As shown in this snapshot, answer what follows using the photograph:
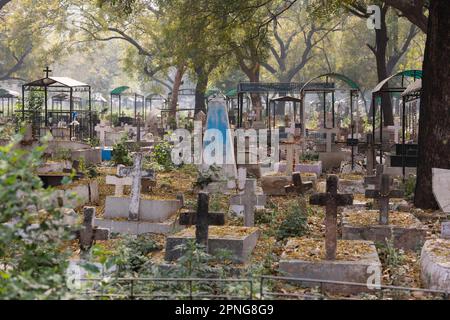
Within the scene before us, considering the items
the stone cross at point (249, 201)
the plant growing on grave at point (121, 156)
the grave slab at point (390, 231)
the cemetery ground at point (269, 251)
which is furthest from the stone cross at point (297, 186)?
the plant growing on grave at point (121, 156)

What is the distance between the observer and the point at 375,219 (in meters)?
10.4

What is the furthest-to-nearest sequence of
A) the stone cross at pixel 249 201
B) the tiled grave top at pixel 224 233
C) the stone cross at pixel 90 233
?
1. the stone cross at pixel 249 201
2. the tiled grave top at pixel 224 233
3. the stone cross at pixel 90 233

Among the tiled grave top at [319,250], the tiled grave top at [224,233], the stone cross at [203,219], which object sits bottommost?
the tiled grave top at [319,250]

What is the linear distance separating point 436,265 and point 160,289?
262 cm

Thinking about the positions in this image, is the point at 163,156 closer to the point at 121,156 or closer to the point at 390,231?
the point at 121,156

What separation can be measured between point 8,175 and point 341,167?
54.3ft

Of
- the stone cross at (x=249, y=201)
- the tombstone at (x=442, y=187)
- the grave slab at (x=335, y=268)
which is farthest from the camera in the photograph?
the stone cross at (x=249, y=201)

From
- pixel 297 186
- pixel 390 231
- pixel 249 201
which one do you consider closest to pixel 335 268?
pixel 390 231

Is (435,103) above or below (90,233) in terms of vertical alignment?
above

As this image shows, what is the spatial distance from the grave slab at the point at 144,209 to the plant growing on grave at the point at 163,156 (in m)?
6.40

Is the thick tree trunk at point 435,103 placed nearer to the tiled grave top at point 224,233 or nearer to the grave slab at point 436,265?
the tiled grave top at point 224,233

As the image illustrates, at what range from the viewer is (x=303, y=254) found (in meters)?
8.20

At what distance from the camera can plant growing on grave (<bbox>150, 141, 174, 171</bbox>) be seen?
18.7 meters

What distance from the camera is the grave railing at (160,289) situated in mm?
5477
